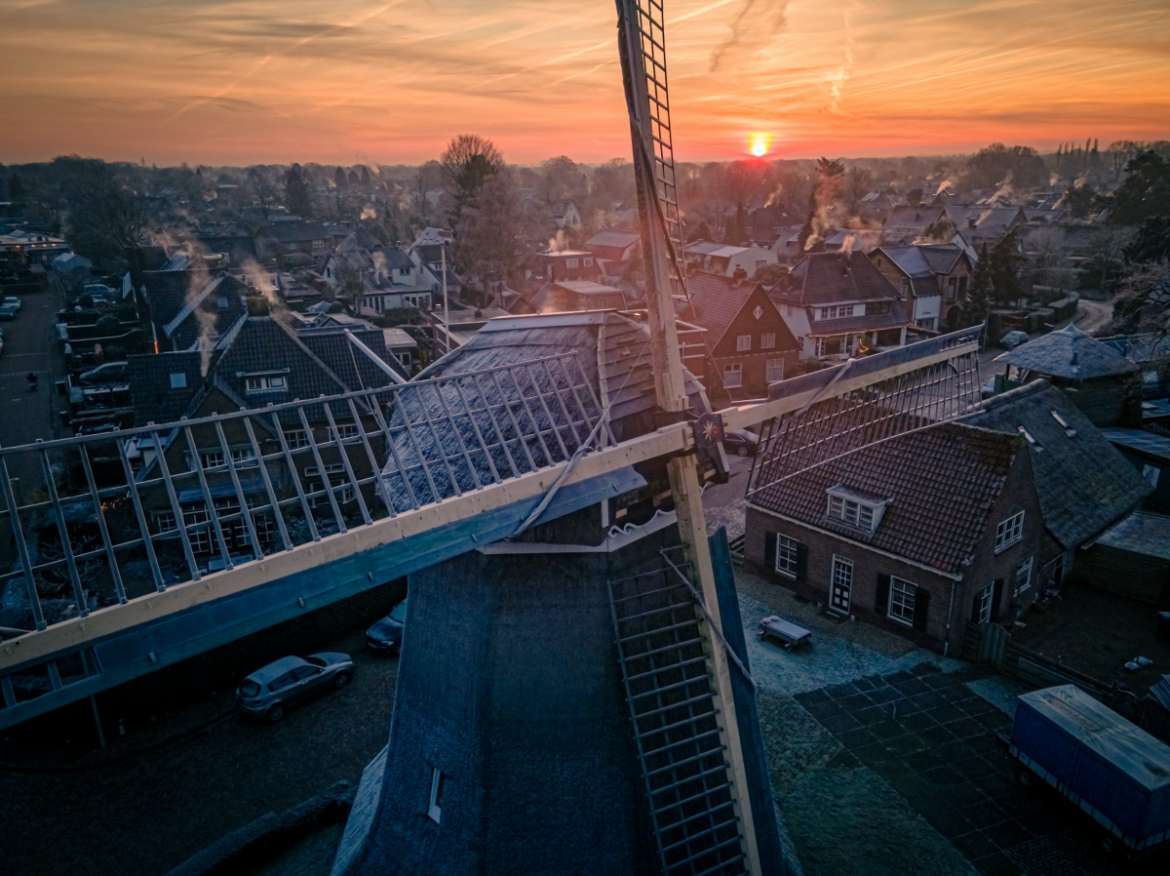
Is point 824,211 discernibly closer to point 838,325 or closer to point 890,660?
point 838,325

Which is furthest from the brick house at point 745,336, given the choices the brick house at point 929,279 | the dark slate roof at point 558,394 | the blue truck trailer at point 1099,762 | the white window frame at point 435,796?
the white window frame at point 435,796

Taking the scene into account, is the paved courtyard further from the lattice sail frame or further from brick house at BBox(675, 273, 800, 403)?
brick house at BBox(675, 273, 800, 403)

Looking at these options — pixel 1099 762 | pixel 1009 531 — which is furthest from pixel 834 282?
pixel 1099 762

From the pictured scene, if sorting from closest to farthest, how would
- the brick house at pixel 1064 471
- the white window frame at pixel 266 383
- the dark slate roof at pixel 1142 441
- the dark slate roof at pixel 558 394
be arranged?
the dark slate roof at pixel 558 394 < the brick house at pixel 1064 471 < the white window frame at pixel 266 383 < the dark slate roof at pixel 1142 441

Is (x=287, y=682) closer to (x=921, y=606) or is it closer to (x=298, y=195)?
(x=921, y=606)

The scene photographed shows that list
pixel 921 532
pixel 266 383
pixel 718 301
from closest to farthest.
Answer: pixel 921 532 < pixel 266 383 < pixel 718 301

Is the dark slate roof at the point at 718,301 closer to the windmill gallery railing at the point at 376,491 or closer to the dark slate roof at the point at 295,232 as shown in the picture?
the windmill gallery railing at the point at 376,491

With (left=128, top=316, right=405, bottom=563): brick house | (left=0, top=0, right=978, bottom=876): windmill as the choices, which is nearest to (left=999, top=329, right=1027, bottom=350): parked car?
(left=128, top=316, right=405, bottom=563): brick house
